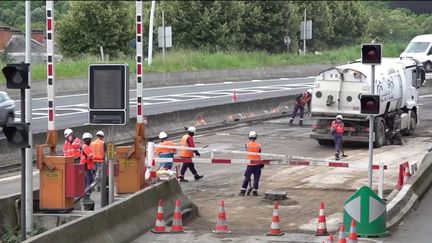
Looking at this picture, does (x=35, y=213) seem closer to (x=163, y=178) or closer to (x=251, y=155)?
(x=163, y=178)

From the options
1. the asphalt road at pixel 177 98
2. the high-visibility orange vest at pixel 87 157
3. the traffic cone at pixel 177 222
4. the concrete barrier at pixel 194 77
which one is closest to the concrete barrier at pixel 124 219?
the traffic cone at pixel 177 222

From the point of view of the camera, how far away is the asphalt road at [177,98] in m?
37.2

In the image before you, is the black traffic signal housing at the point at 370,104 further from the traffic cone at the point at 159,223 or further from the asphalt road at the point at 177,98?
the asphalt road at the point at 177,98

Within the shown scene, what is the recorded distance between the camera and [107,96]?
16922 mm

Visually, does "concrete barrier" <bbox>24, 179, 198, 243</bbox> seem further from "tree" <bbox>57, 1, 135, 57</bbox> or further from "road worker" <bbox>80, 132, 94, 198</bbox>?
"tree" <bbox>57, 1, 135, 57</bbox>

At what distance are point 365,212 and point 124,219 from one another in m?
4.43

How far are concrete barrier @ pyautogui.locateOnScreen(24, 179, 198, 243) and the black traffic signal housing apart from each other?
440 centimetres

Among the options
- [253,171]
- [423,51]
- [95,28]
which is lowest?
[253,171]

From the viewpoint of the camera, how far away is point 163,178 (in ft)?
63.1

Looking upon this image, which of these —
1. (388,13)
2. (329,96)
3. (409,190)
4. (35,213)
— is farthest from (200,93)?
(388,13)

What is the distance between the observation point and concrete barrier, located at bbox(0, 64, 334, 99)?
162 ft

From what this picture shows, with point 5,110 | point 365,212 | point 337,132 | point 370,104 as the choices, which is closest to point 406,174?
point 370,104

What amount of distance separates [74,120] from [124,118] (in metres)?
19.7

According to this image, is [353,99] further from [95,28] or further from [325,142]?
[95,28]
